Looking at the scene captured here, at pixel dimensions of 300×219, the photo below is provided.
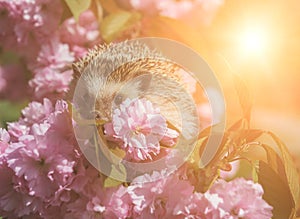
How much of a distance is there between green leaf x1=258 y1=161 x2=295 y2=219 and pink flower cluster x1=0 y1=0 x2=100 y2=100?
1.96ft

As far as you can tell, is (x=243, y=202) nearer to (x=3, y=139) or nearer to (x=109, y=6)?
(x=3, y=139)

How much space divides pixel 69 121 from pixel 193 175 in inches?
7.3

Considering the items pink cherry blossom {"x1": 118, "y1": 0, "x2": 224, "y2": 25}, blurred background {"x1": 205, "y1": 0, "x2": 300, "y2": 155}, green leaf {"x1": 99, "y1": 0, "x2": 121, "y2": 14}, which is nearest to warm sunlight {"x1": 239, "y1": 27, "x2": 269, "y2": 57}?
blurred background {"x1": 205, "y1": 0, "x2": 300, "y2": 155}

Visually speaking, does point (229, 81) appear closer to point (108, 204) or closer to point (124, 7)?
point (124, 7)

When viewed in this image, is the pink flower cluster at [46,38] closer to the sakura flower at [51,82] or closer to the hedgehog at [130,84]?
the sakura flower at [51,82]

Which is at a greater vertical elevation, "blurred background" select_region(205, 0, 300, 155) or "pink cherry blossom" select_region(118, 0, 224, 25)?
"pink cherry blossom" select_region(118, 0, 224, 25)

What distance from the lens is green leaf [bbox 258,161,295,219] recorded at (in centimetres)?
115

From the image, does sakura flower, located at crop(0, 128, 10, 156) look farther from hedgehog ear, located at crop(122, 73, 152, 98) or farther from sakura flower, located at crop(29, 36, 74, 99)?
sakura flower, located at crop(29, 36, 74, 99)

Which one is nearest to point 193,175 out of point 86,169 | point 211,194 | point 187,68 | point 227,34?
point 211,194

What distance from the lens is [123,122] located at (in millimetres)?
1096

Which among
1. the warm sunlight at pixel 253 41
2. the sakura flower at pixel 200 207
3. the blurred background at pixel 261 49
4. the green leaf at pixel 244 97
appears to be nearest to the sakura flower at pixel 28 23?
the blurred background at pixel 261 49

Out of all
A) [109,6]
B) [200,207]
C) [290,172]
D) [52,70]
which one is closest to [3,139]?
[200,207]

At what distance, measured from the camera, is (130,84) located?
1188 mm

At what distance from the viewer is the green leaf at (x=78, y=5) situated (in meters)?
1.51
